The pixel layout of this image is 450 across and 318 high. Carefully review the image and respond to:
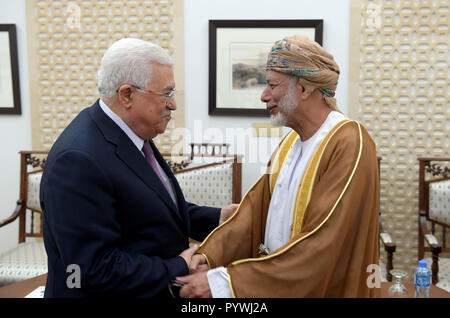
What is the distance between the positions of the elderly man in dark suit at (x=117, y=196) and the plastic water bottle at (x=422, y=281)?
1.36 metres

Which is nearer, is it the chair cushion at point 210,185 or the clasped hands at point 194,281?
the clasped hands at point 194,281

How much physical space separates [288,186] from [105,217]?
2.43 feet

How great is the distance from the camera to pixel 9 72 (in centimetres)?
385

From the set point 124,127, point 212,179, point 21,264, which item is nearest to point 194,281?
point 124,127

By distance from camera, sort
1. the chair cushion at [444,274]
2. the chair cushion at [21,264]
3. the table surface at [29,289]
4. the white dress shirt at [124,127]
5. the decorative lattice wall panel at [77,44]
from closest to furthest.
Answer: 1. the white dress shirt at [124,127]
2. the table surface at [29,289]
3. the chair cushion at [444,274]
4. the chair cushion at [21,264]
5. the decorative lattice wall panel at [77,44]

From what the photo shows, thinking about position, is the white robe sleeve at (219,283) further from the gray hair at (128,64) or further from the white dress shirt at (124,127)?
the gray hair at (128,64)

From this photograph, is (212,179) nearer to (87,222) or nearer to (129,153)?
(129,153)

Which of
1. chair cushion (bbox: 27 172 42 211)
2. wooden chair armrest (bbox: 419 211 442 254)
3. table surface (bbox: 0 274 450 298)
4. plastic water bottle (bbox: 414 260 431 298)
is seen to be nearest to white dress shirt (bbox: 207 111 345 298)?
table surface (bbox: 0 274 450 298)

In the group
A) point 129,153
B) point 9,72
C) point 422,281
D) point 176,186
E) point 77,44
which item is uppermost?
point 77,44

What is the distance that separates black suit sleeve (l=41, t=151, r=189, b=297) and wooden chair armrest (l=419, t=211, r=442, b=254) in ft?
7.01

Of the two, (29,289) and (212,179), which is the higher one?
(212,179)

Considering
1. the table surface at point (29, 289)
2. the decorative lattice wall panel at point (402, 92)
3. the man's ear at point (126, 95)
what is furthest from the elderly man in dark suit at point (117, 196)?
the decorative lattice wall panel at point (402, 92)

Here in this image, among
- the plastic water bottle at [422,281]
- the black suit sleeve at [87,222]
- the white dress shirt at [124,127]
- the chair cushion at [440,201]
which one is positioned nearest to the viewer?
the black suit sleeve at [87,222]

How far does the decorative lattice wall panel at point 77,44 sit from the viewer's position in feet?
12.1
